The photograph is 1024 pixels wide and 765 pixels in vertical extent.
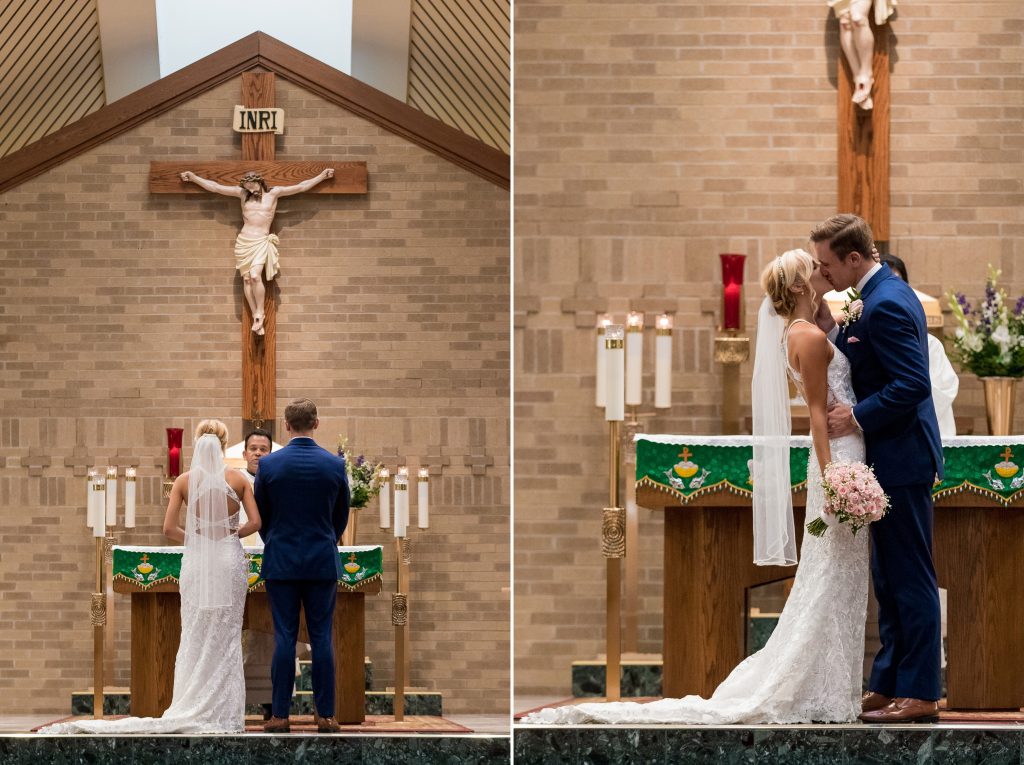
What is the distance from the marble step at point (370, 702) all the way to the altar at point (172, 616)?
36.8 inches

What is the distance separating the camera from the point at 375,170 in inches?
453

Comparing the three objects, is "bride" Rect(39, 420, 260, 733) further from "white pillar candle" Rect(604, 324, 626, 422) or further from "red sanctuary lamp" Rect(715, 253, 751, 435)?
"red sanctuary lamp" Rect(715, 253, 751, 435)

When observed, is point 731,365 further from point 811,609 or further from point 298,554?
point 811,609

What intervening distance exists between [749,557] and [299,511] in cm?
207

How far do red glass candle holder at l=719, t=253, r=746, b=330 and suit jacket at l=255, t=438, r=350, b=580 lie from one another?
250cm

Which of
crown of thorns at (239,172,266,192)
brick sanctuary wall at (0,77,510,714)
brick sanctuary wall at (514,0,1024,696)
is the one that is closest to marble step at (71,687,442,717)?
brick sanctuary wall at (0,77,510,714)

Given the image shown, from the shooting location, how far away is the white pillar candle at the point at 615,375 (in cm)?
667

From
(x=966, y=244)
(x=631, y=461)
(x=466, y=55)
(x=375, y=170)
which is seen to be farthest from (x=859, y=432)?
(x=375, y=170)

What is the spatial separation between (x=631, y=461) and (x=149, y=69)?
4.86 meters

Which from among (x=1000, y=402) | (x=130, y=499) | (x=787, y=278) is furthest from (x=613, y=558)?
(x=130, y=499)

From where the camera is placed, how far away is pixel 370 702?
985 cm

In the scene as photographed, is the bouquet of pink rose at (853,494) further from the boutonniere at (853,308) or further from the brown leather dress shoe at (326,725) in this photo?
the brown leather dress shoe at (326,725)

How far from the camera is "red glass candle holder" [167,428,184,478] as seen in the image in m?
11.0

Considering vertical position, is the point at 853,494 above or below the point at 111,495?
above
